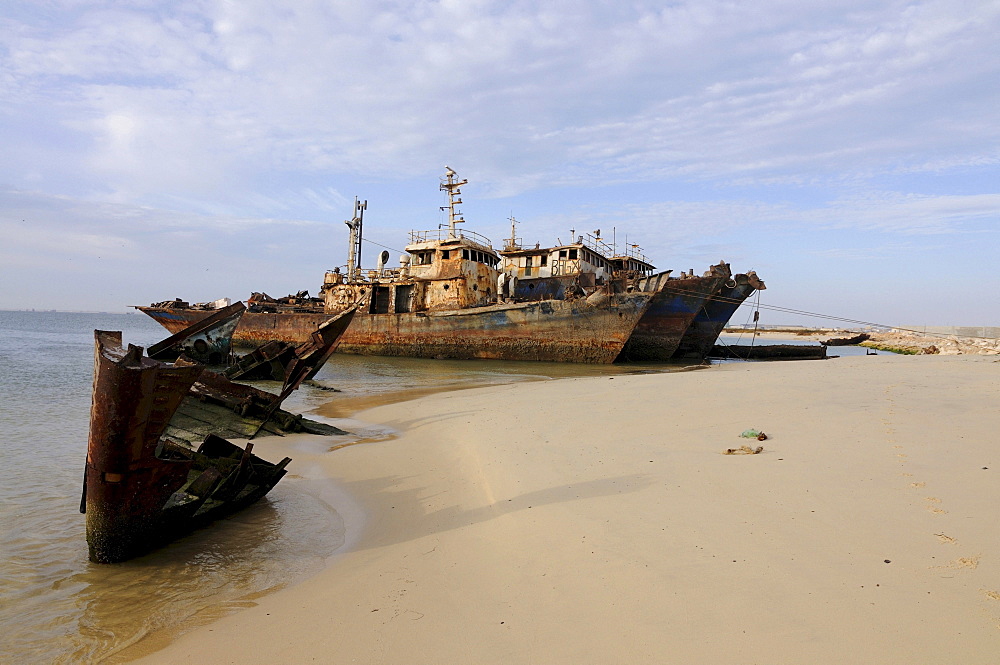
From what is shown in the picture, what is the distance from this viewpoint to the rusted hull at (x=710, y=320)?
23.7 meters

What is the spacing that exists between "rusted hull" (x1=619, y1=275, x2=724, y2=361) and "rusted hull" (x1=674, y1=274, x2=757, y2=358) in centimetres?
188

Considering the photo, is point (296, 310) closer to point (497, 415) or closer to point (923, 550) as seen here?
point (497, 415)

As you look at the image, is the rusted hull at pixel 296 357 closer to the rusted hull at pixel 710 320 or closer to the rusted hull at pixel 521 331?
the rusted hull at pixel 521 331

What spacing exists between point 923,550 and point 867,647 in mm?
1077

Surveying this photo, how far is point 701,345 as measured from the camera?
2539cm

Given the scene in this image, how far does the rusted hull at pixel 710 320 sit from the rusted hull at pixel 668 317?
6.18ft

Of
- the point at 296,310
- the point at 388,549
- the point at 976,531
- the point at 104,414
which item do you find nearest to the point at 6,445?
the point at 104,414

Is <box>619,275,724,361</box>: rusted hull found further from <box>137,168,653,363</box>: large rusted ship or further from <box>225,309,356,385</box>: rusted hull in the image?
<box>225,309,356,385</box>: rusted hull

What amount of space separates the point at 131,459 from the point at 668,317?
2074 cm

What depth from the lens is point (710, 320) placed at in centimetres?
2483

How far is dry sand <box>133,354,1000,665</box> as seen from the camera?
2193mm

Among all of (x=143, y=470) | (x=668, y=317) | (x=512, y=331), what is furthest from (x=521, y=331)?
(x=143, y=470)

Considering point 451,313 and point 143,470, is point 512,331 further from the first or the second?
point 143,470

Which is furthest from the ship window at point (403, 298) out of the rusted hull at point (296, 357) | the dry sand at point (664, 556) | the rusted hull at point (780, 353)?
the dry sand at point (664, 556)
